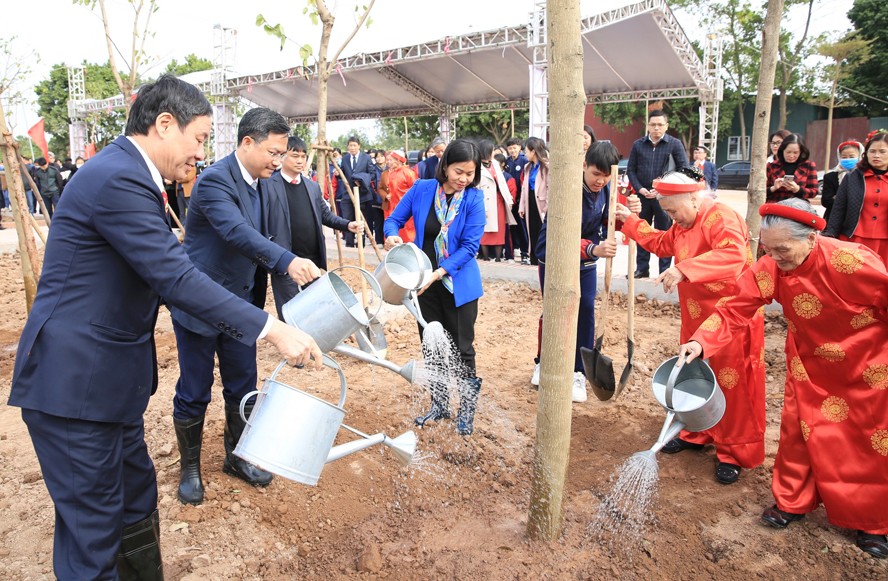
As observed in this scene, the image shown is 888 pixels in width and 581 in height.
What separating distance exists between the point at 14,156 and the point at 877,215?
640 centimetres

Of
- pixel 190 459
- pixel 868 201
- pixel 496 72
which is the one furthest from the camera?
pixel 496 72

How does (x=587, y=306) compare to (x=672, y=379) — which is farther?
(x=587, y=306)

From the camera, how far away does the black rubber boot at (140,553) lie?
213 cm

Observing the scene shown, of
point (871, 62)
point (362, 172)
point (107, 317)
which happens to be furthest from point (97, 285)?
point (871, 62)

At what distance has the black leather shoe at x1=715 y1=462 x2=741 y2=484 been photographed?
126 inches

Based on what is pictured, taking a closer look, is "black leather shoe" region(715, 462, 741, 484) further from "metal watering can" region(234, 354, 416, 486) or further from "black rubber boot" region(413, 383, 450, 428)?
"metal watering can" region(234, 354, 416, 486)

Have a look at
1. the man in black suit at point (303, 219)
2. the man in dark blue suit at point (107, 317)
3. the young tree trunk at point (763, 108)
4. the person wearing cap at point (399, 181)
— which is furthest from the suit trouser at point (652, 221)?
the man in dark blue suit at point (107, 317)

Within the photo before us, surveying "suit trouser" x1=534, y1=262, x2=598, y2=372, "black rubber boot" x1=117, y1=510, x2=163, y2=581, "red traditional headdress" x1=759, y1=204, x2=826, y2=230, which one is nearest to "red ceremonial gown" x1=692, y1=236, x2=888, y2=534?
"red traditional headdress" x1=759, y1=204, x2=826, y2=230

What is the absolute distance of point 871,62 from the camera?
2588 centimetres

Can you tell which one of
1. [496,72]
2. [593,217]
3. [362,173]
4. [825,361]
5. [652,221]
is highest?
[496,72]

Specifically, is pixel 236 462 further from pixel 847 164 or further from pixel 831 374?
pixel 847 164

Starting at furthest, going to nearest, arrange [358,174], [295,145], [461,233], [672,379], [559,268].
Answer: [358,174], [295,145], [461,233], [672,379], [559,268]

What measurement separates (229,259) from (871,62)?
3052 cm

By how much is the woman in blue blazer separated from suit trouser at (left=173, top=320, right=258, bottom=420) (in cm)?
97
